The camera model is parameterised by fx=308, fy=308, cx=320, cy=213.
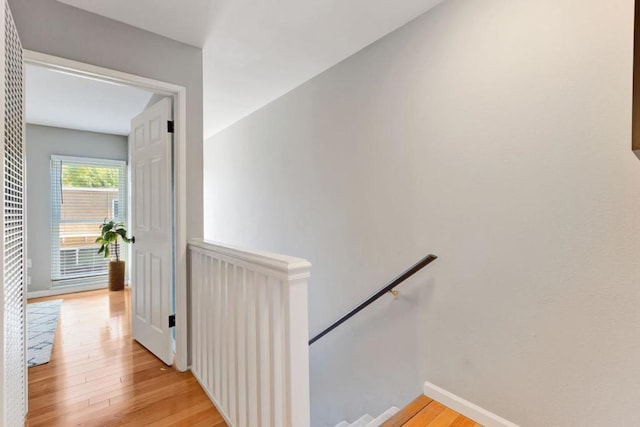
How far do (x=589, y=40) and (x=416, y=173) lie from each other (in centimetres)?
98

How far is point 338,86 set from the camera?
2.56 metres

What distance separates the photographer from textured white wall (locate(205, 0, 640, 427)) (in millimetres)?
1263

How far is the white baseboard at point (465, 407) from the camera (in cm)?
157

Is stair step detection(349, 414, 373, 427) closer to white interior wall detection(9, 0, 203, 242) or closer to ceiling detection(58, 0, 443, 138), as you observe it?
white interior wall detection(9, 0, 203, 242)

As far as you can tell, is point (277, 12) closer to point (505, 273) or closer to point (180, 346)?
point (505, 273)

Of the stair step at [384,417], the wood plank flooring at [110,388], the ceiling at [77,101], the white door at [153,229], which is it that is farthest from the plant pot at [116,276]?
the stair step at [384,417]

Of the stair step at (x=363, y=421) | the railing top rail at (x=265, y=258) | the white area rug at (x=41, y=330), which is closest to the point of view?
the railing top rail at (x=265, y=258)

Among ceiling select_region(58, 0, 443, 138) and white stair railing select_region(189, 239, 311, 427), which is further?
ceiling select_region(58, 0, 443, 138)

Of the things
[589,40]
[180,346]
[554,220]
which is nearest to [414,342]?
[554,220]

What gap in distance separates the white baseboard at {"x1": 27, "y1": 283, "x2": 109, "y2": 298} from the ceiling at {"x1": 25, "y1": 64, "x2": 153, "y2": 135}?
Answer: 2347mm

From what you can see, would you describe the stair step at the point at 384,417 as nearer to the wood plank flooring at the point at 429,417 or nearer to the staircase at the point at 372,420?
the staircase at the point at 372,420

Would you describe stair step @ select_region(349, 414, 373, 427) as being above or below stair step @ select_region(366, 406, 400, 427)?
below

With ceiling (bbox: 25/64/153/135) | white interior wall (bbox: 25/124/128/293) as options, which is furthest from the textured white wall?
white interior wall (bbox: 25/124/128/293)

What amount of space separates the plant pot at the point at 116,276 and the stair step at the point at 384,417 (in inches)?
173
